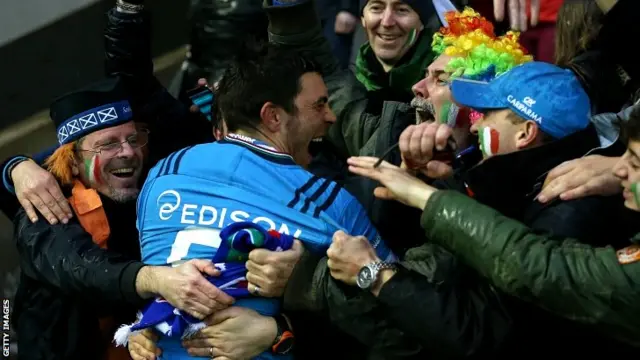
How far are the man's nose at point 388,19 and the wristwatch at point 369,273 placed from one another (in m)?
1.87

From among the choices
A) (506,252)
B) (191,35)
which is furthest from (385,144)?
(191,35)

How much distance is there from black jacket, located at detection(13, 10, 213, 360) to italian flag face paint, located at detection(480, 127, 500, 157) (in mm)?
1288

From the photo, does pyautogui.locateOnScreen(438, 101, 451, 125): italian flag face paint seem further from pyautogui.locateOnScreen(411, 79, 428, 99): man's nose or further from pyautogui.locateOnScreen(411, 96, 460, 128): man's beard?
pyautogui.locateOnScreen(411, 79, 428, 99): man's nose

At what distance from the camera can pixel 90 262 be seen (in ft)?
13.2

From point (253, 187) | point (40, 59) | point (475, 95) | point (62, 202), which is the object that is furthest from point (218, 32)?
point (475, 95)

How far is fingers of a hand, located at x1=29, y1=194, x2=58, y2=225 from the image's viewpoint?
4.19 meters

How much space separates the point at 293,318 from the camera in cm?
364

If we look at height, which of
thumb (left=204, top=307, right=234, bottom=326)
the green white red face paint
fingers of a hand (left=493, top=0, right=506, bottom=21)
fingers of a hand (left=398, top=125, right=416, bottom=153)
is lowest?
thumb (left=204, top=307, right=234, bottom=326)

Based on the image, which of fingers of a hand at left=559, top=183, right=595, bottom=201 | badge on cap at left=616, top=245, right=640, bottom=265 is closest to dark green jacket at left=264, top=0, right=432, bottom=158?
fingers of a hand at left=559, top=183, right=595, bottom=201

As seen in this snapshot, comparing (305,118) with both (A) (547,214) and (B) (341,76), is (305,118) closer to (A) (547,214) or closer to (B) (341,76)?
(B) (341,76)

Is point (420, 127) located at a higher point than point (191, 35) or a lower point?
higher

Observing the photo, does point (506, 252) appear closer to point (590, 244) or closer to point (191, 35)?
point (590, 244)

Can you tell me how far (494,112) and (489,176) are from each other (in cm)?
29

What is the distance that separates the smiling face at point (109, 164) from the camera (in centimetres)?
442
